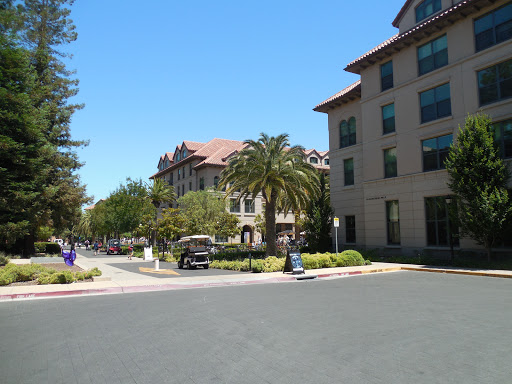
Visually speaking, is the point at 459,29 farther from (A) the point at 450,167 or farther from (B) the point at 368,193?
(B) the point at 368,193

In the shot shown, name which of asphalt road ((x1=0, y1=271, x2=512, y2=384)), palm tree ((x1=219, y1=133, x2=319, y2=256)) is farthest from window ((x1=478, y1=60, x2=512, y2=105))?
asphalt road ((x1=0, y1=271, x2=512, y2=384))

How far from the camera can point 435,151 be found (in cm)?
2419

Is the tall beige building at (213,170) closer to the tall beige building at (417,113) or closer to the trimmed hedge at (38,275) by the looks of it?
the tall beige building at (417,113)

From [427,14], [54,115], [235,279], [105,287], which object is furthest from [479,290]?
[54,115]

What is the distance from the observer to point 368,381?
186 inches

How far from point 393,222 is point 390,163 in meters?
4.28

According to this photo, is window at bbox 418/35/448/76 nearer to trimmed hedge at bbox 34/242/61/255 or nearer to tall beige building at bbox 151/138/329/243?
tall beige building at bbox 151/138/329/243

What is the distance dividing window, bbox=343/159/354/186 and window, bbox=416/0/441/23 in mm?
11380

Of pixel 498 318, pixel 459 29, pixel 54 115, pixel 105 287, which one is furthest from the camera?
pixel 54 115

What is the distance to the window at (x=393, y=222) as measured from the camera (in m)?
26.5

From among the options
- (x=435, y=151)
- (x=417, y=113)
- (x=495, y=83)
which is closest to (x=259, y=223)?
(x=417, y=113)

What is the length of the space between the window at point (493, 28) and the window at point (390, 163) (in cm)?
818

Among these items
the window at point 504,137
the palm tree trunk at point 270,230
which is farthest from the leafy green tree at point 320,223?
the window at point 504,137

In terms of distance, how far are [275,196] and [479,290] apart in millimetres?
15588
